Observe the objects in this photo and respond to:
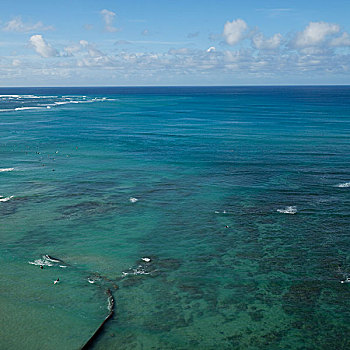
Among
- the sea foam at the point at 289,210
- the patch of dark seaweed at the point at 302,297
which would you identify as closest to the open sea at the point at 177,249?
the patch of dark seaweed at the point at 302,297

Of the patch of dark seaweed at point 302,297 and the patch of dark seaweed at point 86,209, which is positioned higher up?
the patch of dark seaweed at point 86,209

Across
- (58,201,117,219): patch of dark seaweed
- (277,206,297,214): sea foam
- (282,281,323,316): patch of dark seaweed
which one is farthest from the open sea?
(277,206,297,214): sea foam

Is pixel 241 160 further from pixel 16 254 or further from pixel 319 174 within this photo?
pixel 16 254

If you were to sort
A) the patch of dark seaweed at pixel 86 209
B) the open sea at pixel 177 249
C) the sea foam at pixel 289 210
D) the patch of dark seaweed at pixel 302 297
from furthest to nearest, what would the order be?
1. the sea foam at pixel 289 210
2. the patch of dark seaweed at pixel 86 209
3. the patch of dark seaweed at pixel 302 297
4. the open sea at pixel 177 249

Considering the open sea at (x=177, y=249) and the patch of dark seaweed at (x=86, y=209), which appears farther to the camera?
the patch of dark seaweed at (x=86, y=209)

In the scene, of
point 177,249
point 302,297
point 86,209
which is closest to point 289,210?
point 177,249

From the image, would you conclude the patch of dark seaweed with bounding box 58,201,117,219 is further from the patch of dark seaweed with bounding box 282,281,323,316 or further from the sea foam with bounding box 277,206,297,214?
the patch of dark seaweed with bounding box 282,281,323,316

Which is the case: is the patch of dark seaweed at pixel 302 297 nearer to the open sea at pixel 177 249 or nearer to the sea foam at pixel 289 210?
the open sea at pixel 177 249

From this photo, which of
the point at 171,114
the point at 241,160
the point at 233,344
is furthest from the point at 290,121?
the point at 233,344
